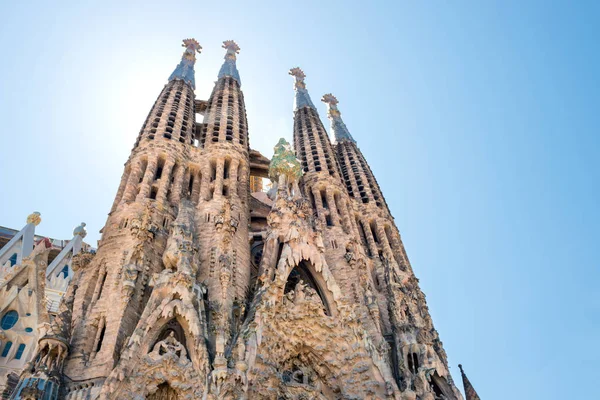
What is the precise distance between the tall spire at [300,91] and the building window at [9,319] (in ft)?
76.8

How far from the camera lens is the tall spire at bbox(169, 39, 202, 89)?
3228 centimetres

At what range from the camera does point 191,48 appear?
37000mm

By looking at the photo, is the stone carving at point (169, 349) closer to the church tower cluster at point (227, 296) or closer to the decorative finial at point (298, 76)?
the church tower cluster at point (227, 296)

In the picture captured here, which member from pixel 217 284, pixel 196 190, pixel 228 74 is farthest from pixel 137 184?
pixel 228 74

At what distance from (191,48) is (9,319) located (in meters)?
22.2

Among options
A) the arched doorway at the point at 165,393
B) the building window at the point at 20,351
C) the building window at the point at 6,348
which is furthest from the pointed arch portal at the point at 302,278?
the building window at the point at 6,348

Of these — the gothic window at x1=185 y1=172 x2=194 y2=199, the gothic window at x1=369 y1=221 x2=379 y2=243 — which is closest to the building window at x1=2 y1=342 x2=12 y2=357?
the gothic window at x1=185 y1=172 x2=194 y2=199

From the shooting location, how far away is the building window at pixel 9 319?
21.5 metres

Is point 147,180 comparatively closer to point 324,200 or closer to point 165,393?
point 165,393

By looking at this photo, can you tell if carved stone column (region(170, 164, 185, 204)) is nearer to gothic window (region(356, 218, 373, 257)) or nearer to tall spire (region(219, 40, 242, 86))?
gothic window (region(356, 218, 373, 257))

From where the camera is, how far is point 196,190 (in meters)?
23.6

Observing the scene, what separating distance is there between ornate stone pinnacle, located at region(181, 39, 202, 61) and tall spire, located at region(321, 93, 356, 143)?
10568 mm

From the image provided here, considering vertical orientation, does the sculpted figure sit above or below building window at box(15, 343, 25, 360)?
below

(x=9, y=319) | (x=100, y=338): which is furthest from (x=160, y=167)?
(x=100, y=338)
